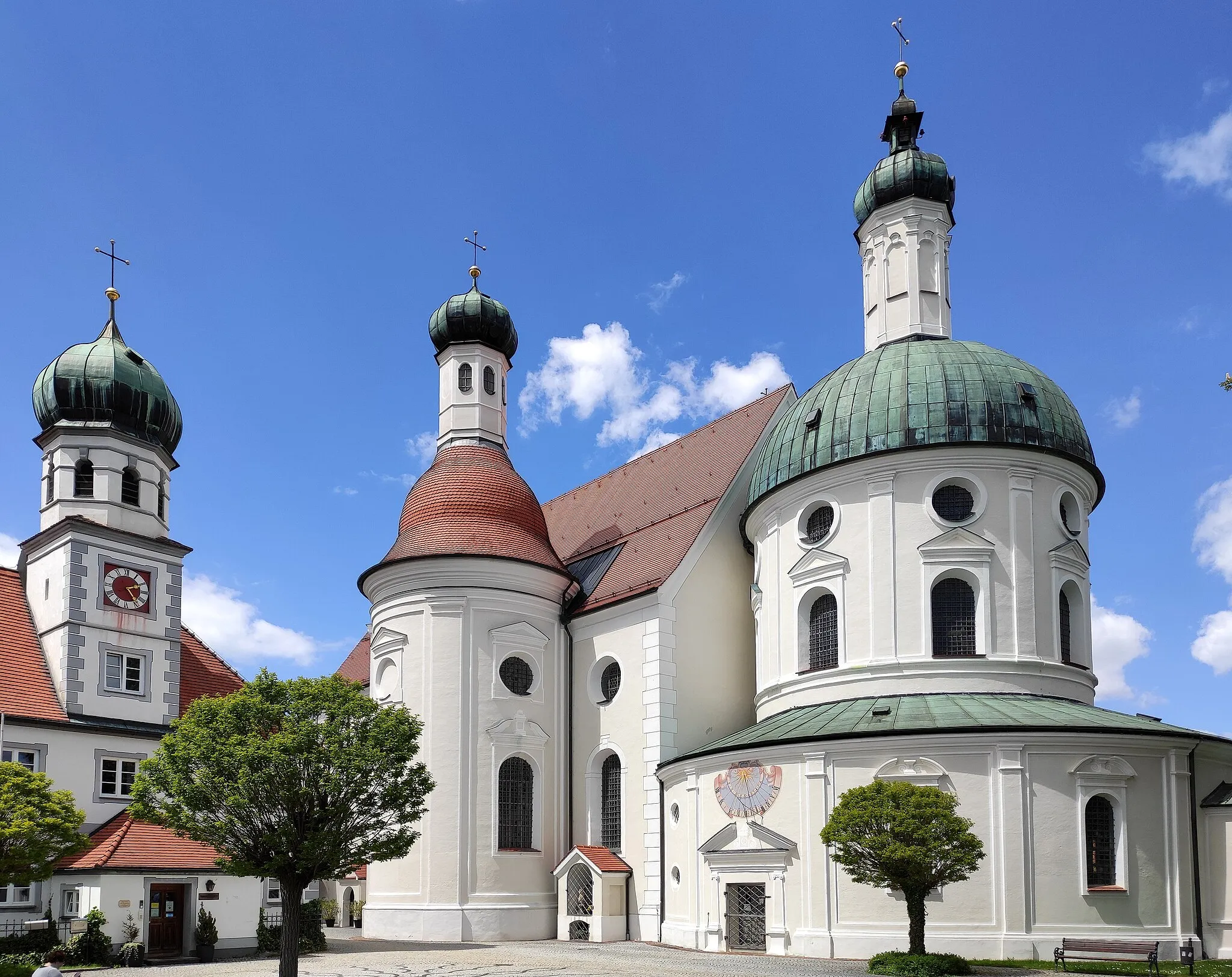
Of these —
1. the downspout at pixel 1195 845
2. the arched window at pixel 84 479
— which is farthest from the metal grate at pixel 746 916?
the arched window at pixel 84 479

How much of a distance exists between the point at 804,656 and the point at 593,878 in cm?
827

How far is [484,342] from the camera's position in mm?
41875

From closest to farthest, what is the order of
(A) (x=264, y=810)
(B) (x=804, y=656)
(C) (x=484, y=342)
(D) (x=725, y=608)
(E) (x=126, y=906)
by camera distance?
1. (A) (x=264, y=810)
2. (E) (x=126, y=906)
3. (B) (x=804, y=656)
4. (D) (x=725, y=608)
5. (C) (x=484, y=342)

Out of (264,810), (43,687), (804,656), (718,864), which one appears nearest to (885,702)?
(804,656)

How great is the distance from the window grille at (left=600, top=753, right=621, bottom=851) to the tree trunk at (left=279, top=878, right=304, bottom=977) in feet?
45.7

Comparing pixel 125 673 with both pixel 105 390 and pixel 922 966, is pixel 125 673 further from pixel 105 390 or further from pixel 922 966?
pixel 922 966

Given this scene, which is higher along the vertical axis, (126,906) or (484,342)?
(484,342)

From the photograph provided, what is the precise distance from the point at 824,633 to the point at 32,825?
18.7 meters

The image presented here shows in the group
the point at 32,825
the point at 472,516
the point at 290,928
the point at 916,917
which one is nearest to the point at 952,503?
the point at 916,917

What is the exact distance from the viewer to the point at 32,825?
25.5 m

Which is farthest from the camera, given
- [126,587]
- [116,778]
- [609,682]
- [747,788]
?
[609,682]

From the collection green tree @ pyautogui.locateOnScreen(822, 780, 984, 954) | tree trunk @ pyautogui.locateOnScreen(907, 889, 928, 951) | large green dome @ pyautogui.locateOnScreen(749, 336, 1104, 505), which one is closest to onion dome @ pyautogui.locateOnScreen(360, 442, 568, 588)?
large green dome @ pyautogui.locateOnScreen(749, 336, 1104, 505)

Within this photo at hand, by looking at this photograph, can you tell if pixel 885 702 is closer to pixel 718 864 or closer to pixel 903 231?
pixel 718 864

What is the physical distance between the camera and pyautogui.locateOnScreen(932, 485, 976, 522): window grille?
30.7 meters
